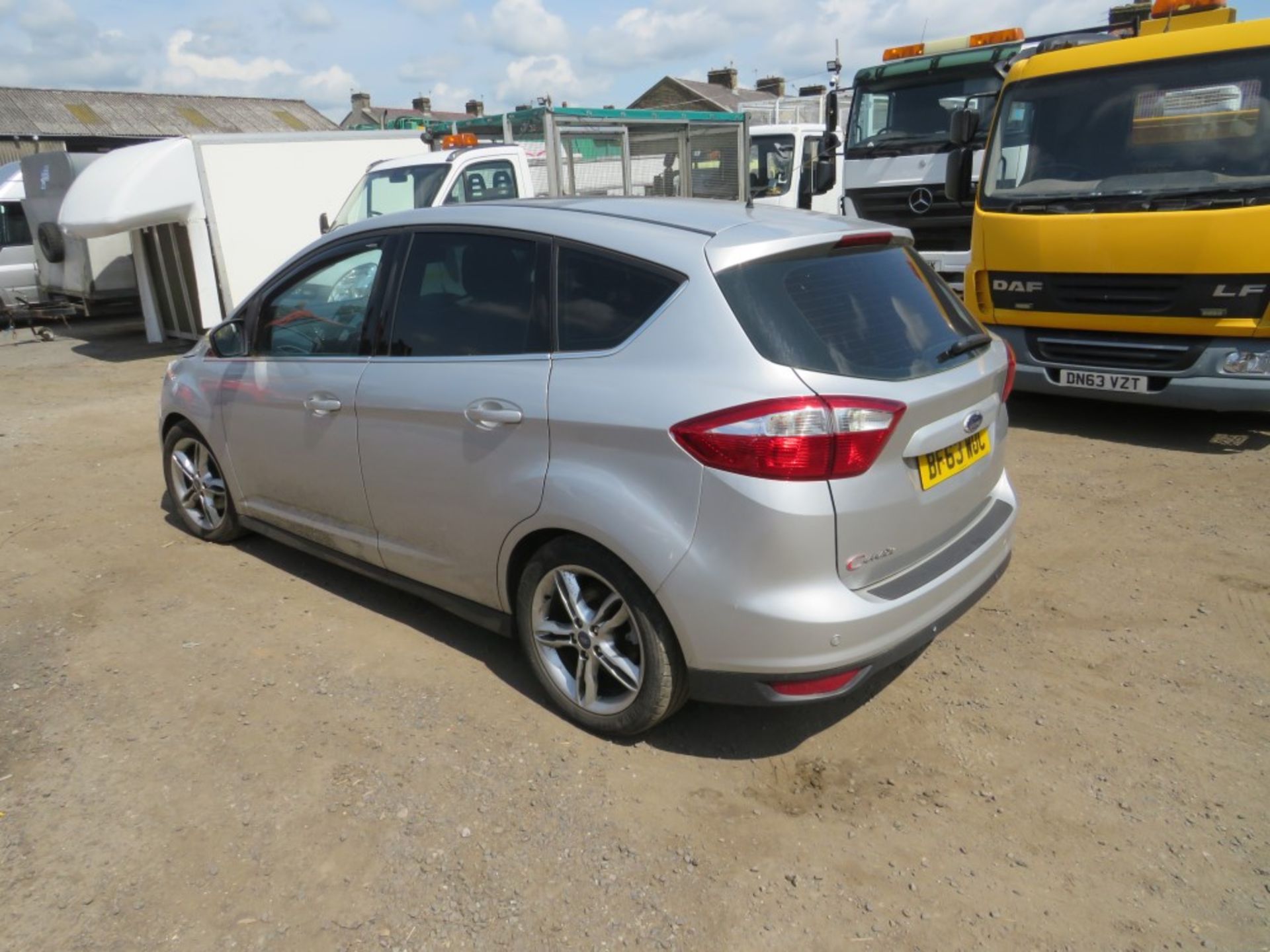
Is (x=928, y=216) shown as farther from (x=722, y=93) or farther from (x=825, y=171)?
(x=722, y=93)

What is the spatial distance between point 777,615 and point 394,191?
8.66 m

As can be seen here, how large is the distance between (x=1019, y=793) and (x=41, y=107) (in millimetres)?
42411

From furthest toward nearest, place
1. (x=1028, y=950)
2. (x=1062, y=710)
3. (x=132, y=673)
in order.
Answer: (x=132, y=673), (x=1062, y=710), (x=1028, y=950)

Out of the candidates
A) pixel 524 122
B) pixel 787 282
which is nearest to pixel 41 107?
pixel 524 122

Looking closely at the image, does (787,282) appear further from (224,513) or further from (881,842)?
(224,513)

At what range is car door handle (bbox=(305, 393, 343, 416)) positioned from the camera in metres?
3.97

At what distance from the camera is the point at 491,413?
130 inches

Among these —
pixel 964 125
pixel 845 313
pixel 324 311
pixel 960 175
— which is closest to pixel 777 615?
pixel 845 313

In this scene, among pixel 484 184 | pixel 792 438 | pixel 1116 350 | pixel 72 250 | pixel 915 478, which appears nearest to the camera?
pixel 792 438

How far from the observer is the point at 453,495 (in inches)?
138

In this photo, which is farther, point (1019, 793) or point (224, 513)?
point (224, 513)

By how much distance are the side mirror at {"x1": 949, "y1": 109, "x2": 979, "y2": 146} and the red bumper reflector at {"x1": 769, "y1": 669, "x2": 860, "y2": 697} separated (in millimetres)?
6525

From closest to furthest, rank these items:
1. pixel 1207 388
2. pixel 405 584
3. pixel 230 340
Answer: pixel 405 584
pixel 230 340
pixel 1207 388

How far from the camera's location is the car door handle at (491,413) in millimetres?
3240
